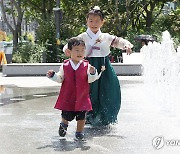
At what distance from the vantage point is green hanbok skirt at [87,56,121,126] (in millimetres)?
6043

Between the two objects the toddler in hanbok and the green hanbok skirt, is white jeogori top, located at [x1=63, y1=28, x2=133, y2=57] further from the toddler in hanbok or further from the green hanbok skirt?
the toddler in hanbok

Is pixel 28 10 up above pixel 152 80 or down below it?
above

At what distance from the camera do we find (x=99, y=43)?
591 centimetres

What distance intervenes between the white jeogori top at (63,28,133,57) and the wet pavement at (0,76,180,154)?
3.20 feet

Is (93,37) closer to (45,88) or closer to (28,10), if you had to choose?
(45,88)

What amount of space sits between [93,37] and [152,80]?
728 cm

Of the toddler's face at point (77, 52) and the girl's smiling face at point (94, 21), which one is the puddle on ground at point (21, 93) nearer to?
the girl's smiling face at point (94, 21)

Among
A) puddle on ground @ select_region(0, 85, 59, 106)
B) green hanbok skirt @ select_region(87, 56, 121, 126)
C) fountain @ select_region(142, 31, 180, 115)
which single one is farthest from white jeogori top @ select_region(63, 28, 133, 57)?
puddle on ground @ select_region(0, 85, 59, 106)

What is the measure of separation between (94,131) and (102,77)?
0.74 meters

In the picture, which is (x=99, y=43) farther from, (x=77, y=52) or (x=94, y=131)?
(x=94, y=131)

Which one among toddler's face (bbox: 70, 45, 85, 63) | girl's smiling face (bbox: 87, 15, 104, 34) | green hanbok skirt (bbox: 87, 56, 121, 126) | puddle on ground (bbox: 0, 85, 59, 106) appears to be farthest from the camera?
puddle on ground (bbox: 0, 85, 59, 106)

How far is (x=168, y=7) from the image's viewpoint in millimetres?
34625

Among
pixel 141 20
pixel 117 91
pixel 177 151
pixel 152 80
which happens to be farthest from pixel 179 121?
pixel 141 20

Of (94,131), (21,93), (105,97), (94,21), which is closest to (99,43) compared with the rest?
(94,21)
